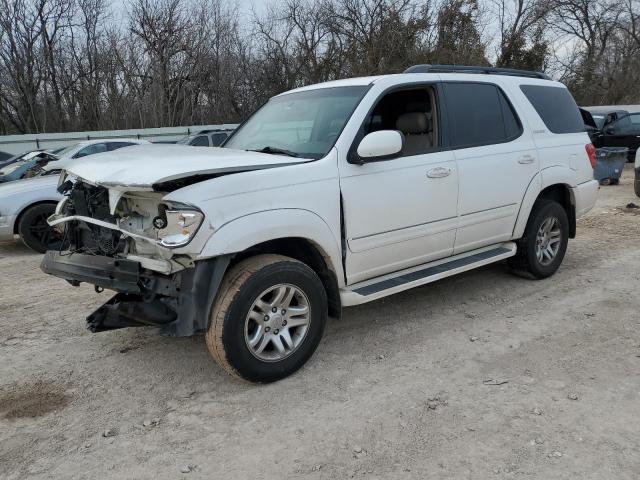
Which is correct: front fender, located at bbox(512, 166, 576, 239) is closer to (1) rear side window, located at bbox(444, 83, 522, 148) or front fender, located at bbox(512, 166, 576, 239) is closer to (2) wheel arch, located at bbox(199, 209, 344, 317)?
(1) rear side window, located at bbox(444, 83, 522, 148)

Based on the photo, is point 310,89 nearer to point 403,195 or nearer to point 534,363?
point 403,195

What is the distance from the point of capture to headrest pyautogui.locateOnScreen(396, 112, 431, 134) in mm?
4543

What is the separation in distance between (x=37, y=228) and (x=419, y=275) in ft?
19.3

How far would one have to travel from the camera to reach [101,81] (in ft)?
91.9

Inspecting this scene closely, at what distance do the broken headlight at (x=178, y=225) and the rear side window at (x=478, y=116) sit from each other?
237 cm

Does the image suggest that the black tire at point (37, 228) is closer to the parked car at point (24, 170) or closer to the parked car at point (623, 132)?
the parked car at point (24, 170)

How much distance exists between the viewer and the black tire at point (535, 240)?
5.33 m

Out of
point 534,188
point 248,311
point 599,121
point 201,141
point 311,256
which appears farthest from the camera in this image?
point 599,121

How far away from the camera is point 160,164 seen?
3.42 m

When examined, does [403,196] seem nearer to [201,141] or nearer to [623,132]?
[201,141]

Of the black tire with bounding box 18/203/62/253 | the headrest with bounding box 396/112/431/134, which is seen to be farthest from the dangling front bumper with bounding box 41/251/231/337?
the black tire with bounding box 18/203/62/253

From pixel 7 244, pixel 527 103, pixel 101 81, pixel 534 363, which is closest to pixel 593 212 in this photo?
pixel 527 103

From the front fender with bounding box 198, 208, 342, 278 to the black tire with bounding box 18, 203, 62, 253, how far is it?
5.28m

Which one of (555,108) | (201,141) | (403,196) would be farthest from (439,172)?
(201,141)
